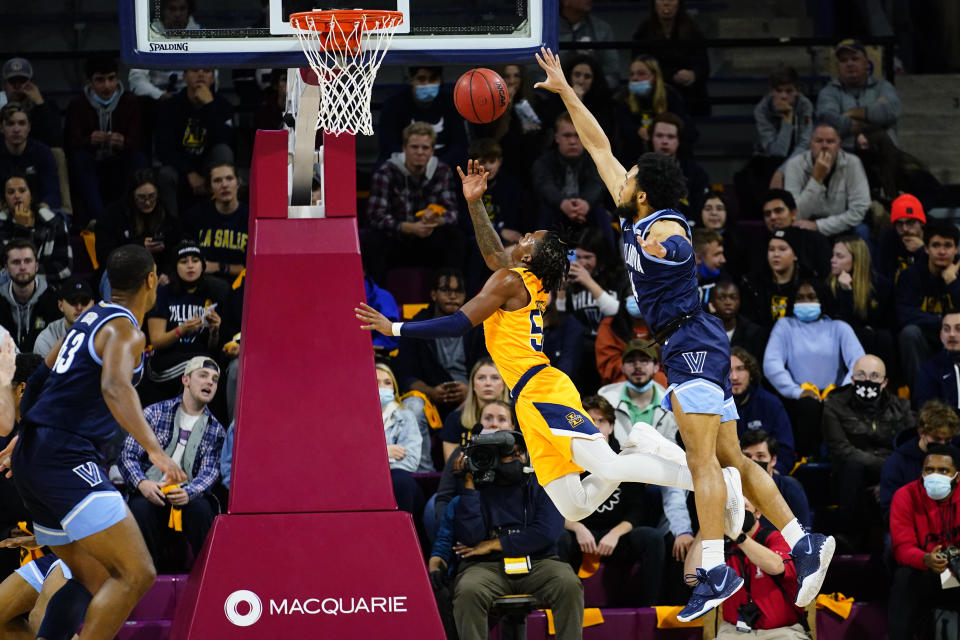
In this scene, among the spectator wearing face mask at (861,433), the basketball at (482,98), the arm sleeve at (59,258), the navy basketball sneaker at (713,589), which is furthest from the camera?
the arm sleeve at (59,258)

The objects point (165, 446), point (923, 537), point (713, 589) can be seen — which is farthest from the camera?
point (165, 446)

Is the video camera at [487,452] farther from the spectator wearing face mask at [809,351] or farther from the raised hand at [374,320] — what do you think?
the spectator wearing face mask at [809,351]

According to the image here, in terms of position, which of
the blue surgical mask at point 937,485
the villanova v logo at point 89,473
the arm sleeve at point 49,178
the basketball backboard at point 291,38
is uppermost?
the basketball backboard at point 291,38

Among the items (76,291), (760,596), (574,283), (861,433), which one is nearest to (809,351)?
(861,433)

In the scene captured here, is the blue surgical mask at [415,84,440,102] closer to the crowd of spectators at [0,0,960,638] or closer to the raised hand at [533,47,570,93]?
the crowd of spectators at [0,0,960,638]

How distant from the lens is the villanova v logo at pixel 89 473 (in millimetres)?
7156

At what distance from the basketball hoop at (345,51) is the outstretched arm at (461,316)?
991 millimetres

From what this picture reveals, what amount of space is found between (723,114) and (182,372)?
6.47 m

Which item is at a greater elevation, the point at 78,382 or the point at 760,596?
the point at 78,382

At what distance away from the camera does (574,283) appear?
443 inches

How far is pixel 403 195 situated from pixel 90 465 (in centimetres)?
495

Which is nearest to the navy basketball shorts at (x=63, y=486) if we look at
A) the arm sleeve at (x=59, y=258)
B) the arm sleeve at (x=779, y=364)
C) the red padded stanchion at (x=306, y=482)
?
the red padded stanchion at (x=306, y=482)

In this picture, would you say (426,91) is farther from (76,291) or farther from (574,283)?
(76,291)

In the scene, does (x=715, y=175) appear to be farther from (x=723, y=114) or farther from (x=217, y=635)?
(x=217, y=635)
